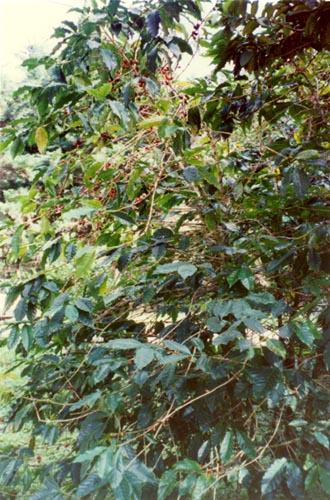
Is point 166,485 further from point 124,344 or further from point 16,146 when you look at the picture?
point 16,146

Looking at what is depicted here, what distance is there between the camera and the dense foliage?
0.85 metres

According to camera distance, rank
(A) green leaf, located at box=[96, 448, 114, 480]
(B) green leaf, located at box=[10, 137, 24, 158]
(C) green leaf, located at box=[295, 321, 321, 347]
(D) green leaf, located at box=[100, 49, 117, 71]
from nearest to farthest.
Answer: (A) green leaf, located at box=[96, 448, 114, 480], (C) green leaf, located at box=[295, 321, 321, 347], (D) green leaf, located at box=[100, 49, 117, 71], (B) green leaf, located at box=[10, 137, 24, 158]

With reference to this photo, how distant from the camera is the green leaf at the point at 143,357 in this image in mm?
703

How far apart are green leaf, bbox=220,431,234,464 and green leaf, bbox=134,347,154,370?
0.82ft

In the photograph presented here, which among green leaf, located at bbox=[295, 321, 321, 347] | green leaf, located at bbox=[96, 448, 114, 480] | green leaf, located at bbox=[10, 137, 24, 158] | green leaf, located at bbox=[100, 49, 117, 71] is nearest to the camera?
green leaf, located at bbox=[96, 448, 114, 480]

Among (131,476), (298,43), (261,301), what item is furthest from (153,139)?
(131,476)

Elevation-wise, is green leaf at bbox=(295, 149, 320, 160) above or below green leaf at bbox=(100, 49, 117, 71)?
below

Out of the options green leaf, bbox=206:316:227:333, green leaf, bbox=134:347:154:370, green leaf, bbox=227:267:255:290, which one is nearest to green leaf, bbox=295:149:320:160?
green leaf, bbox=227:267:255:290

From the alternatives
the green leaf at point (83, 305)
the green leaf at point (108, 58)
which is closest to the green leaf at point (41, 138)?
the green leaf at point (108, 58)

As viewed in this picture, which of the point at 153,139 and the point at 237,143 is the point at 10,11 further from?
the point at 237,143

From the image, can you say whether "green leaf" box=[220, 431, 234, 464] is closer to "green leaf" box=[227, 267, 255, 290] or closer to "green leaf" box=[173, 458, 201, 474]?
"green leaf" box=[173, 458, 201, 474]

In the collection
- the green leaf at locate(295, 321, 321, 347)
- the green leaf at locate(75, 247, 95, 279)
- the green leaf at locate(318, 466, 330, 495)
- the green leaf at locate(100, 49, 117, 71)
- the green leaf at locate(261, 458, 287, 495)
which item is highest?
the green leaf at locate(100, 49, 117, 71)

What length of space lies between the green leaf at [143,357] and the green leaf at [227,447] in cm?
25

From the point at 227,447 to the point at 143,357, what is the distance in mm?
275
